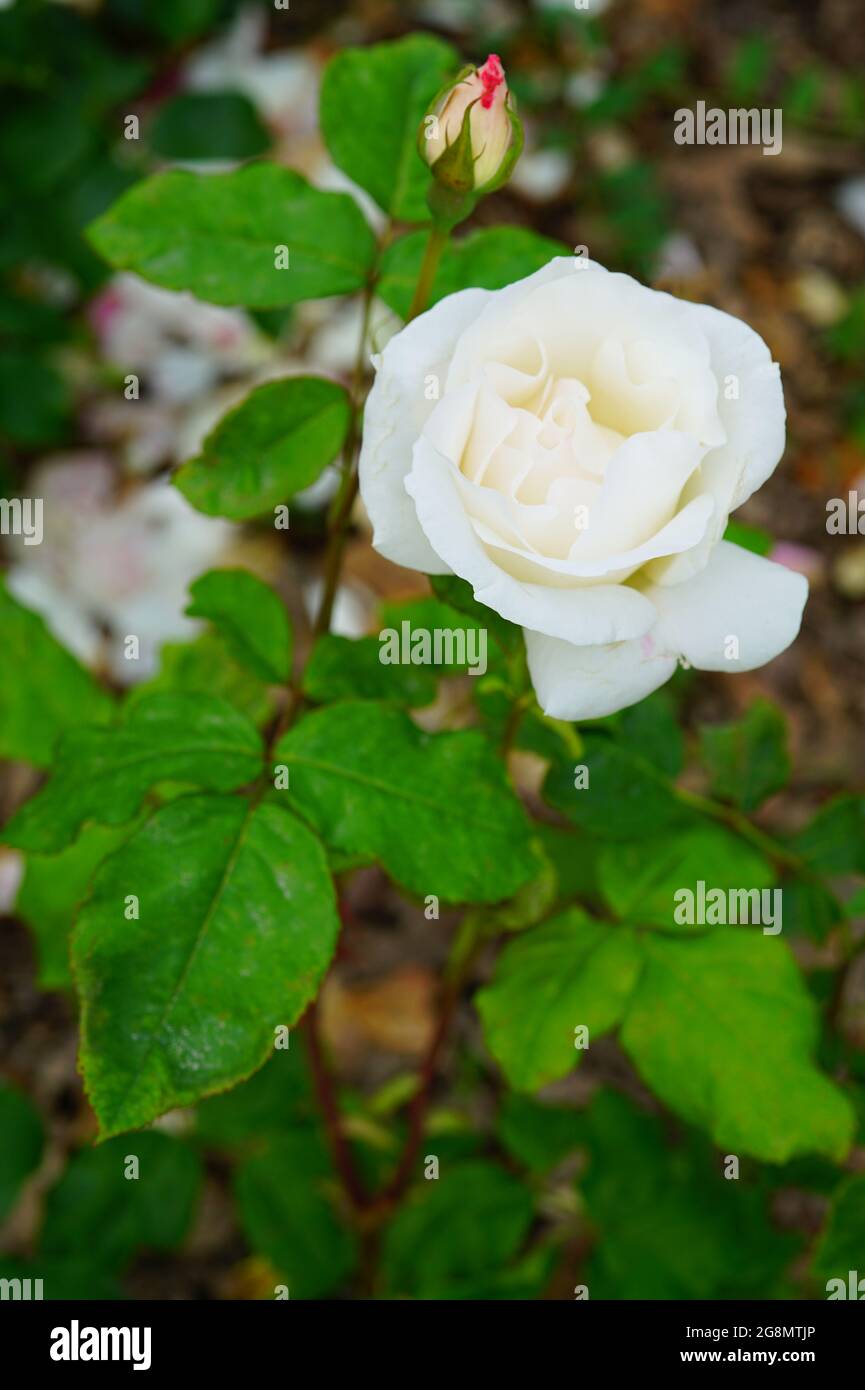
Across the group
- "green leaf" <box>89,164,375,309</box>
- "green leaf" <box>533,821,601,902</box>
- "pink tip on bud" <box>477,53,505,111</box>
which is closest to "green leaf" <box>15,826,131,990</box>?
"green leaf" <box>533,821,601,902</box>

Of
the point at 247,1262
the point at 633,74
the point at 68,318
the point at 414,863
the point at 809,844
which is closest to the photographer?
the point at 414,863

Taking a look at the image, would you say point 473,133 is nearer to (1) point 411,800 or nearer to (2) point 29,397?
(1) point 411,800

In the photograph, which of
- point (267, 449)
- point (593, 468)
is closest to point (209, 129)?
point (267, 449)

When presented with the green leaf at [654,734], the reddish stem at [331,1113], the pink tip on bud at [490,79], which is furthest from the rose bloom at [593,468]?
the reddish stem at [331,1113]

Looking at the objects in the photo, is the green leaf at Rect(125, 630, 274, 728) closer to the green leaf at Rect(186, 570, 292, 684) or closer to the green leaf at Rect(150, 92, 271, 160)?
the green leaf at Rect(186, 570, 292, 684)

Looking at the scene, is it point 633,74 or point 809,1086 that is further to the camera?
point 633,74

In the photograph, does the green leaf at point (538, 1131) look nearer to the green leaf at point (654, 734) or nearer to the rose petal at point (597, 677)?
the green leaf at point (654, 734)
